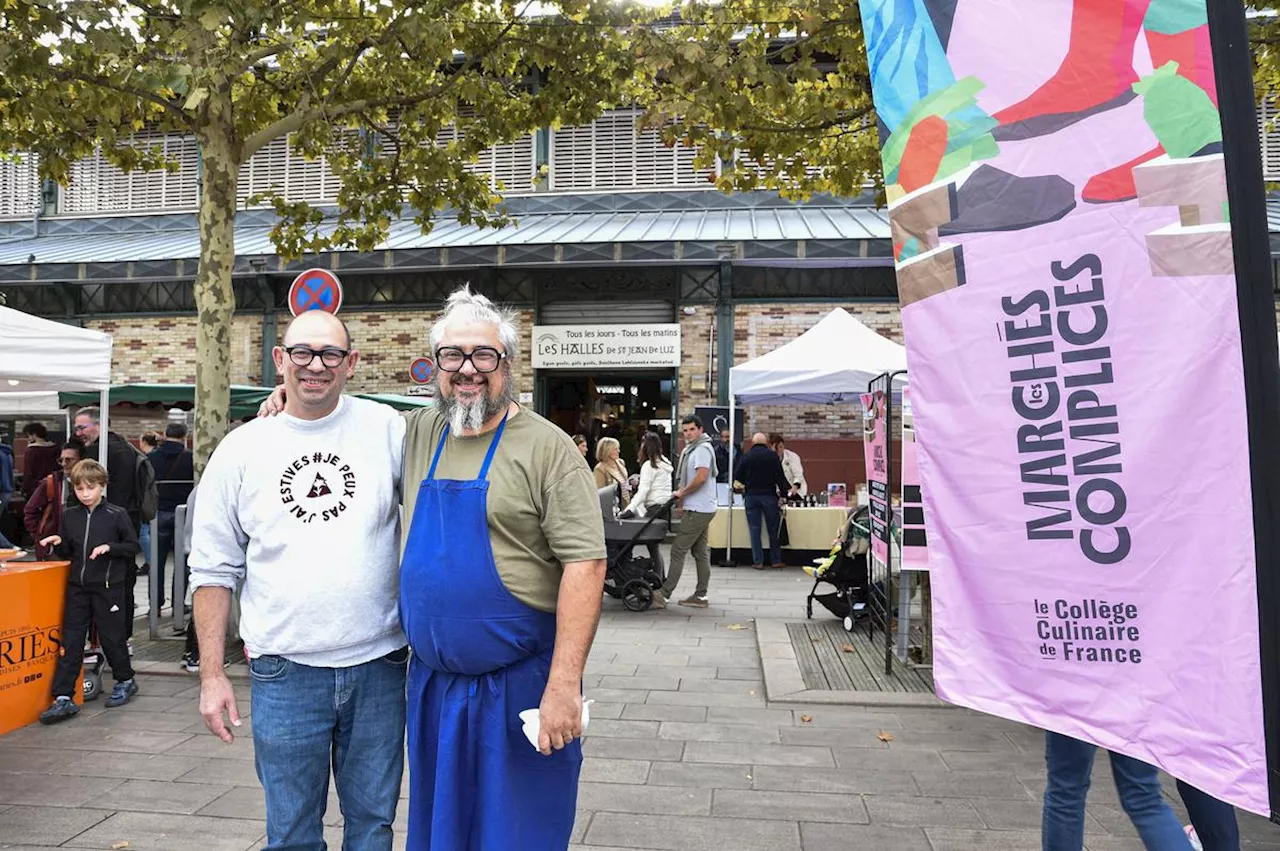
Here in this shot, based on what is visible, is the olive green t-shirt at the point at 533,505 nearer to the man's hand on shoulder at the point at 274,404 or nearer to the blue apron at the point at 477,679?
the blue apron at the point at 477,679

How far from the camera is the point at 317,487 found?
2.63 meters

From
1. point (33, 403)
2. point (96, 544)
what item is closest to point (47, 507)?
point (96, 544)

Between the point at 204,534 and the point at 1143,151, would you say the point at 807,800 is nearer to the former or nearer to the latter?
the point at 204,534

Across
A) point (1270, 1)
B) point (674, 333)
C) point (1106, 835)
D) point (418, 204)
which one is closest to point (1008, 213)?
point (1106, 835)

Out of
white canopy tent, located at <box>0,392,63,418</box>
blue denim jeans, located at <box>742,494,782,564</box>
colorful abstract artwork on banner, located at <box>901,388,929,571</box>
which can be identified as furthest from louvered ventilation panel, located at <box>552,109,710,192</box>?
colorful abstract artwork on banner, located at <box>901,388,929,571</box>

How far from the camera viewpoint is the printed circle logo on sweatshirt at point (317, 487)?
2.62 metres

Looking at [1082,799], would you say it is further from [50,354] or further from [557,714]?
[50,354]

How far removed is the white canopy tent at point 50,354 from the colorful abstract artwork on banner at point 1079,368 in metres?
6.40

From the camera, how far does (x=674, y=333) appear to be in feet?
55.6

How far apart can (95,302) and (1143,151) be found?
821 inches

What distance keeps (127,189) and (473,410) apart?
69.6 ft

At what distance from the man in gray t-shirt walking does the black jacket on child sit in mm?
4812

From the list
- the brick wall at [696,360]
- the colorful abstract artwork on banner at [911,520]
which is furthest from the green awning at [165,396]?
the colorful abstract artwork on banner at [911,520]

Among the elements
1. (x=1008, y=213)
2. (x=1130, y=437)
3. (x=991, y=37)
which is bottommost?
(x=1130, y=437)
